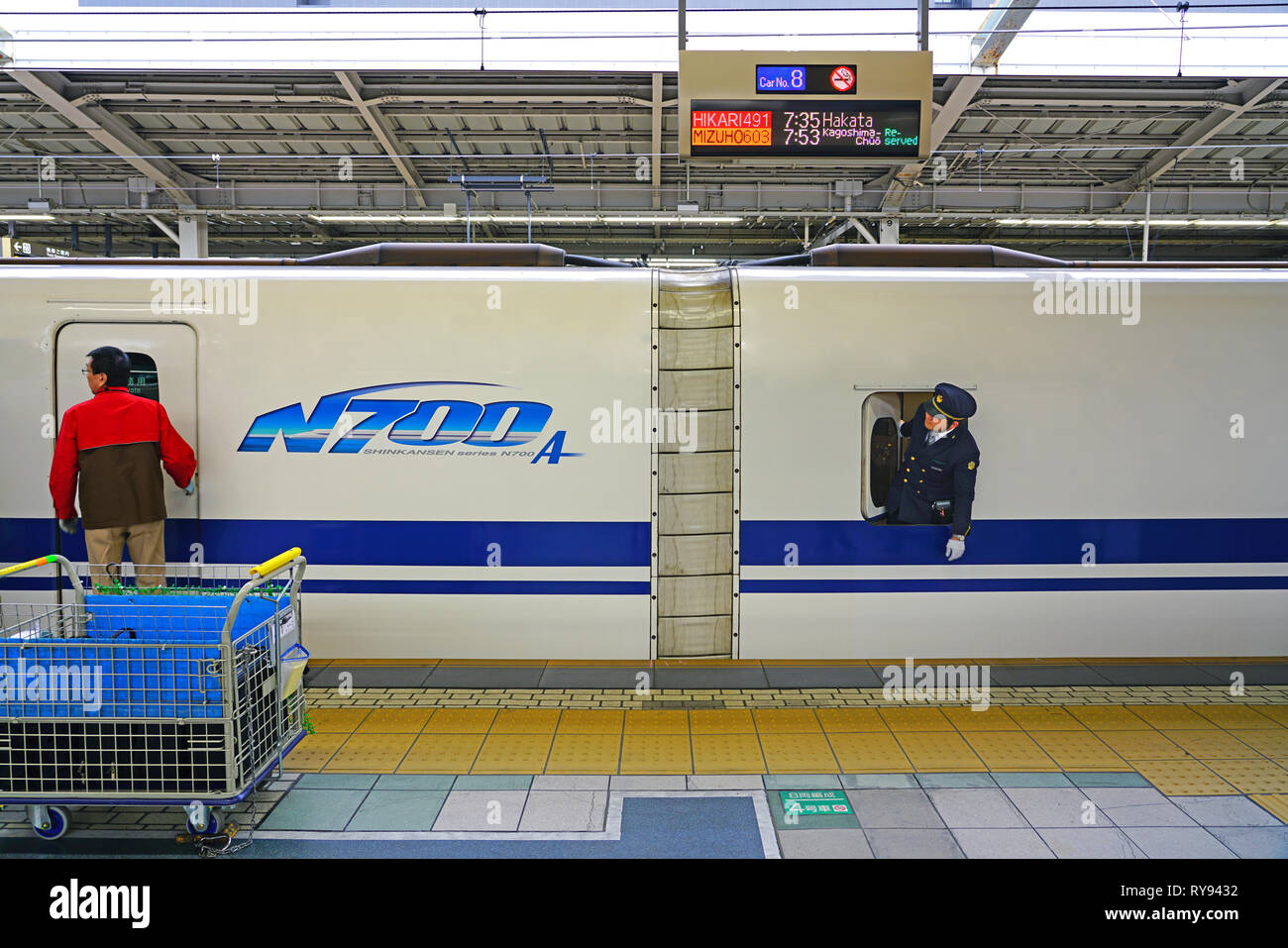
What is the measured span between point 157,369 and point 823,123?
18.5ft

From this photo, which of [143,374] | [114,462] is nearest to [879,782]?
[114,462]

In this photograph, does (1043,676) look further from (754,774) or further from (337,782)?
(337,782)

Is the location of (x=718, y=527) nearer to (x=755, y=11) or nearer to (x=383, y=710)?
(x=383, y=710)

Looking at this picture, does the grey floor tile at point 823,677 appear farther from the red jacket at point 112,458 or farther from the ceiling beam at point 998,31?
the ceiling beam at point 998,31

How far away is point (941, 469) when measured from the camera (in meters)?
5.62

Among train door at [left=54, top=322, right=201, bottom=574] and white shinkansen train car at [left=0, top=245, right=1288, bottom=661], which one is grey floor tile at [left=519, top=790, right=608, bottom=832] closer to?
white shinkansen train car at [left=0, top=245, right=1288, bottom=661]

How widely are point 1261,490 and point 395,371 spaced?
6.23 meters

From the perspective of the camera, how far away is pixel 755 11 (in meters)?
7.91

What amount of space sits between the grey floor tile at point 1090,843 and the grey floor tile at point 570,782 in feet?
7.37

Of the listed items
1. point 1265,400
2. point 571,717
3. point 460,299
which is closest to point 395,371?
point 460,299

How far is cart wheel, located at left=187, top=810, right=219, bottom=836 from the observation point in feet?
12.5

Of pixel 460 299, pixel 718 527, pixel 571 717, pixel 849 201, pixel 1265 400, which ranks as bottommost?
pixel 571 717

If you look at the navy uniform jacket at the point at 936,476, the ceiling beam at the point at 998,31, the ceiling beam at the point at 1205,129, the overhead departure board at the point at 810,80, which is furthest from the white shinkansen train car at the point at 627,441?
the ceiling beam at the point at 1205,129

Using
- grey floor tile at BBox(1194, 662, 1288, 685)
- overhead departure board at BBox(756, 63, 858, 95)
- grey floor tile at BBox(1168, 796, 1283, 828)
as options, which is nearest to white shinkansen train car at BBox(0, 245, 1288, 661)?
grey floor tile at BBox(1194, 662, 1288, 685)
